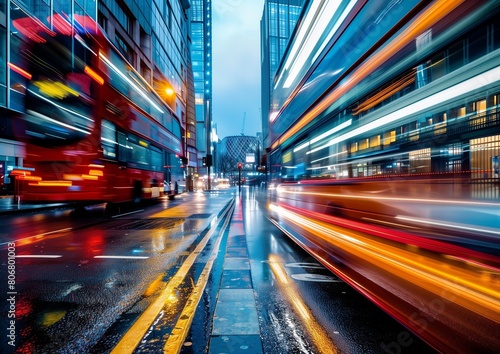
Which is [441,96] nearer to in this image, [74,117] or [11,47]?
[74,117]

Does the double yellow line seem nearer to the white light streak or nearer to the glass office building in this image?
the white light streak

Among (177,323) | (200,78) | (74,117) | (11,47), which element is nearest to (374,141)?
(177,323)

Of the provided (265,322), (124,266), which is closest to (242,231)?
(124,266)

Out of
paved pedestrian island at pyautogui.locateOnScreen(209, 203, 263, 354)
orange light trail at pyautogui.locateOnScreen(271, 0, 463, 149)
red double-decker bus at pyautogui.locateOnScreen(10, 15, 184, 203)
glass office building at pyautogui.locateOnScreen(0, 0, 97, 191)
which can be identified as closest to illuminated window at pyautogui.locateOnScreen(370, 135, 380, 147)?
orange light trail at pyautogui.locateOnScreen(271, 0, 463, 149)

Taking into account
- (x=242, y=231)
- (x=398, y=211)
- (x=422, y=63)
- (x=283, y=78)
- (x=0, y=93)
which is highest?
(x=0, y=93)

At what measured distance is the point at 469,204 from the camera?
118 inches

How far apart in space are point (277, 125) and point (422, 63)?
7673 mm

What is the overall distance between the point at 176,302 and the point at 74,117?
8303 millimetres

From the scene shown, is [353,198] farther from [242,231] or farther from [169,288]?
[169,288]

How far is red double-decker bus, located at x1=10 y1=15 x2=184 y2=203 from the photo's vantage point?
345 inches

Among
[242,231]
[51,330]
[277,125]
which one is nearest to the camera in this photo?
[51,330]

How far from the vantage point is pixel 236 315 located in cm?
277

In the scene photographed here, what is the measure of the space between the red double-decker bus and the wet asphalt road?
4109 millimetres

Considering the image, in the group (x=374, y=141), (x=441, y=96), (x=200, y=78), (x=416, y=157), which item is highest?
(x=200, y=78)
